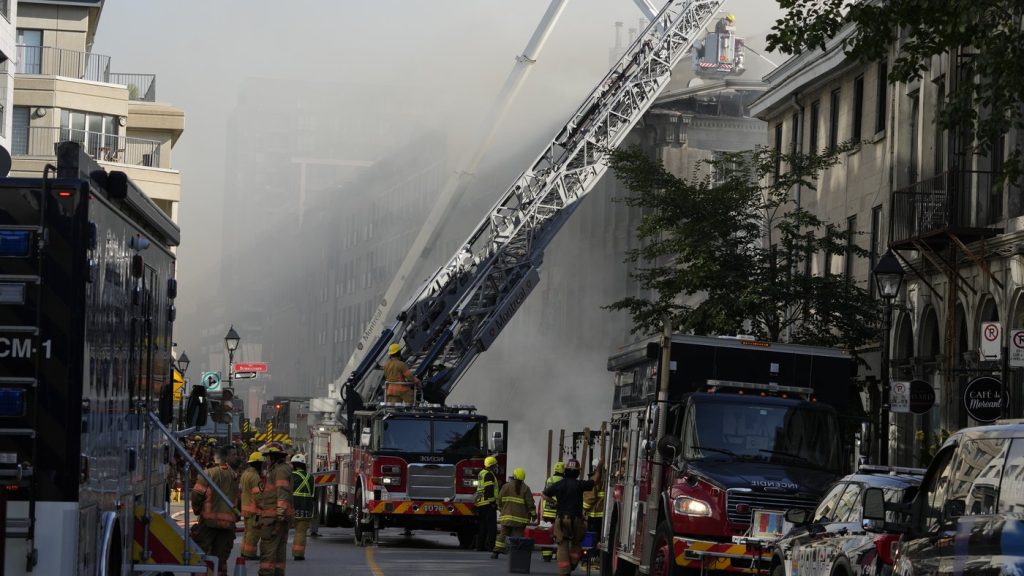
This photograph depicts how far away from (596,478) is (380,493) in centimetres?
602

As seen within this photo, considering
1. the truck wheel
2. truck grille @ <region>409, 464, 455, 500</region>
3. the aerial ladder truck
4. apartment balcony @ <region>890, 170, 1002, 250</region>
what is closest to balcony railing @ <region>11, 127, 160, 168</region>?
the aerial ladder truck

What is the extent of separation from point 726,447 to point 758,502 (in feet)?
3.88

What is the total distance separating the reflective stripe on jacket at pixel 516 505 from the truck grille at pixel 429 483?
440 cm

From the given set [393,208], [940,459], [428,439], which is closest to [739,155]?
[428,439]

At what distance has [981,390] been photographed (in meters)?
20.4

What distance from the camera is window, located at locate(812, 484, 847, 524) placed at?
14234 mm

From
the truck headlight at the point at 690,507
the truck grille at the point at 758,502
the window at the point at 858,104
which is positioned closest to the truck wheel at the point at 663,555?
the truck headlight at the point at 690,507

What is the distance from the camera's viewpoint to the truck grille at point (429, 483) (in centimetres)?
3106

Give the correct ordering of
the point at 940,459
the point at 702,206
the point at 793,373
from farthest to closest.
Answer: the point at 702,206 < the point at 793,373 < the point at 940,459

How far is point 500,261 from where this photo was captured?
34.8m

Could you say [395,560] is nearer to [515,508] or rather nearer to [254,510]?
[515,508]

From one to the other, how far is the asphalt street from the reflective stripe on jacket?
2.35 feet

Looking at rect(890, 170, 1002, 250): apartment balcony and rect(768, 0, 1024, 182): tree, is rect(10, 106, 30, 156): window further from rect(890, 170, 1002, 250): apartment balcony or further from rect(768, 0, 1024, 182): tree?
rect(768, 0, 1024, 182): tree

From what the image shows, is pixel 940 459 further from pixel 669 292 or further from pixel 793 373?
pixel 669 292
